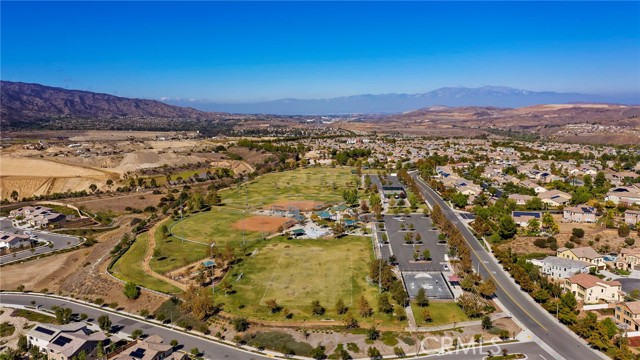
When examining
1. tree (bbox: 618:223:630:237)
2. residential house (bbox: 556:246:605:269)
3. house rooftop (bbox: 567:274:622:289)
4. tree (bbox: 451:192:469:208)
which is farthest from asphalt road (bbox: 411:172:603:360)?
tree (bbox: 451:192:469:208)

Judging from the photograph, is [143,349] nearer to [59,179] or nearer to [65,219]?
[65,219]

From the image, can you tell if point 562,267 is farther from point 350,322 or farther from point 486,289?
point 350,322


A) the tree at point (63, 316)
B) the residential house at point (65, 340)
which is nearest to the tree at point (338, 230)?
the residential house at point (65, 340)

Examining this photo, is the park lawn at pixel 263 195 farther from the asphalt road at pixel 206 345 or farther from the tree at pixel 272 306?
the tree at pixel 272 306

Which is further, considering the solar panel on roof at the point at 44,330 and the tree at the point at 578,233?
the tree at the point at 578,233

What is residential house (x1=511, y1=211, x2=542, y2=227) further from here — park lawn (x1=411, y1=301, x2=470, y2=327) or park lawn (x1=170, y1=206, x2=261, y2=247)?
park lawn (x1=170, y1=206, x2=261, y2=247)

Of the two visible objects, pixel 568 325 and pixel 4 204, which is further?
pixel 4 204

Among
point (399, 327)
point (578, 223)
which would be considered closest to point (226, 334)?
point (399, 327)
